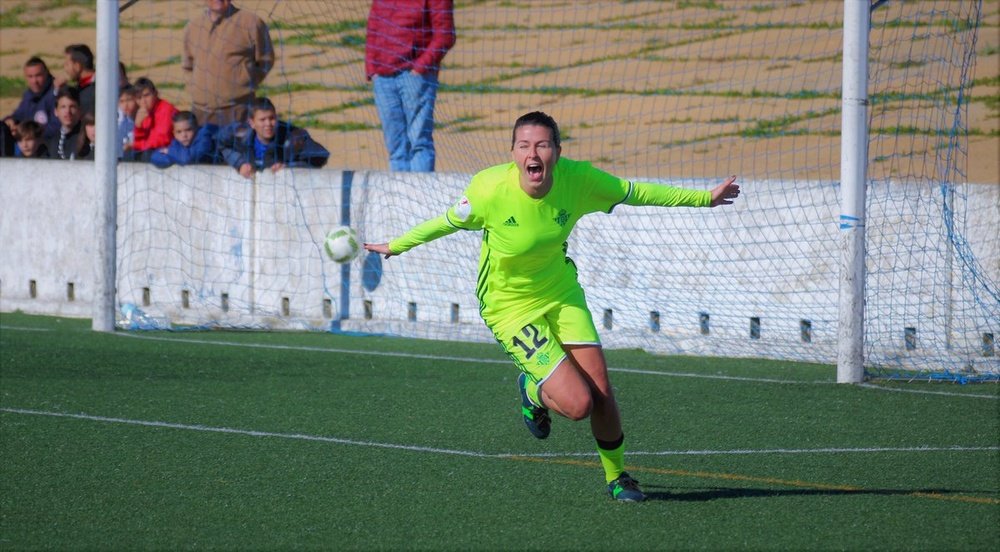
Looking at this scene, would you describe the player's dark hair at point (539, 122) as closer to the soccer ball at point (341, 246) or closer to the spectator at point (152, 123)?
the soccer ball at point (341, 246)

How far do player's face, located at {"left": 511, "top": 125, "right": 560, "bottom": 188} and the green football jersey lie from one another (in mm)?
195

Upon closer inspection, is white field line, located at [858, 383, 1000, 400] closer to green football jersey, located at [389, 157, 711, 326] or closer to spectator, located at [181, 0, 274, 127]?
green football jersey, located at [389, 157, 711, 326]

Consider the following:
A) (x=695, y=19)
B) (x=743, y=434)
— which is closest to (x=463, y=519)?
(x=743, y=434)

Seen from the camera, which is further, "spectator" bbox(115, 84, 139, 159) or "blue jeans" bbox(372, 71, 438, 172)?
"spectator" bbox(115, 84, 139, 159)

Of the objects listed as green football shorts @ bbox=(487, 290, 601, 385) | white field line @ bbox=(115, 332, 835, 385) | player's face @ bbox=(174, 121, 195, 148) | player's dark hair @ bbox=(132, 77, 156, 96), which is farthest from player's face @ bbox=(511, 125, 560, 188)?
player's dark hair @ bbox=(132, 77, 156, 96)

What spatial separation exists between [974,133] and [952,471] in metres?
19.2

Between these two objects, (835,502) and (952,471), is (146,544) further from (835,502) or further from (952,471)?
(952,471)

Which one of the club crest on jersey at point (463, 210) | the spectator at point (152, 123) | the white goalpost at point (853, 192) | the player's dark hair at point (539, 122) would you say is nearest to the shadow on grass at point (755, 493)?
the club crest on jersey at point (463, 210)

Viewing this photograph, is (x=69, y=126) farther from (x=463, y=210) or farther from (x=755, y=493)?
(x=755, y=493)

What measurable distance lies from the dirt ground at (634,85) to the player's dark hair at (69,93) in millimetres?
1045

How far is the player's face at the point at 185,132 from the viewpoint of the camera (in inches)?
538

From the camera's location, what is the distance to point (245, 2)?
1627cm

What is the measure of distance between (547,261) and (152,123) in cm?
855

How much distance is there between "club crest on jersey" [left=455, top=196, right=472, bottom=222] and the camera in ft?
21.6
